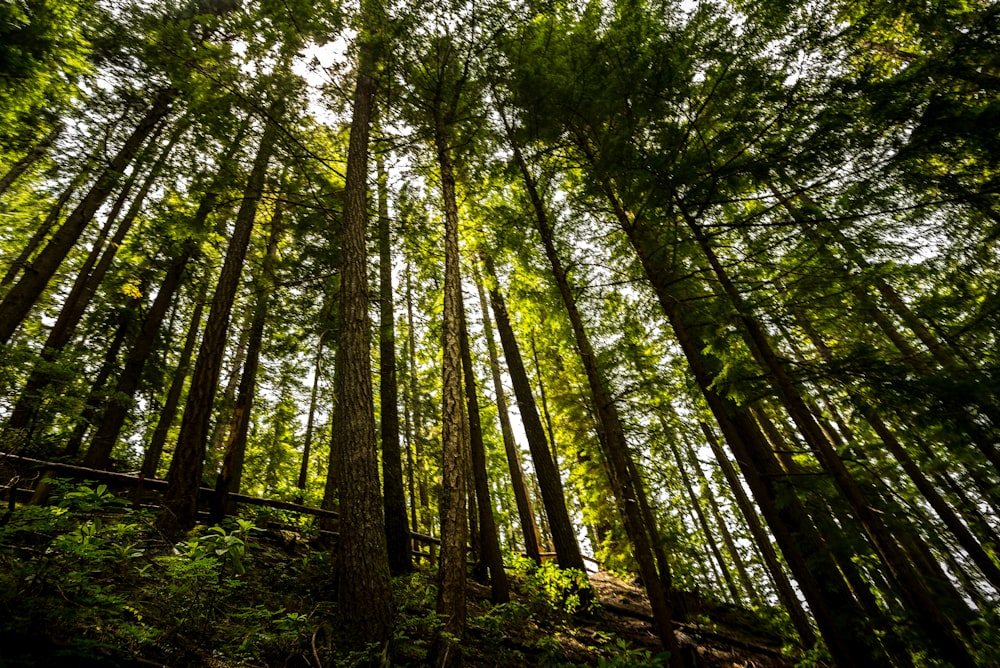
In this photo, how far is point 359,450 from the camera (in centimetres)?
551

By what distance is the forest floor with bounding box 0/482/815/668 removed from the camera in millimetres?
2873

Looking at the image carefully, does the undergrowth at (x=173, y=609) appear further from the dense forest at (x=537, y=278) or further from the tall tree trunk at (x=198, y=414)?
the tall tree trunk at (x=198, y=414)

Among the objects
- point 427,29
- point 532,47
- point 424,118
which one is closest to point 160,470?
point 424,118

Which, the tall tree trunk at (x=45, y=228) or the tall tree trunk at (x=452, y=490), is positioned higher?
the tall tree trunk at (x=45, y=228)

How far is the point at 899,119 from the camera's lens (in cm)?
444

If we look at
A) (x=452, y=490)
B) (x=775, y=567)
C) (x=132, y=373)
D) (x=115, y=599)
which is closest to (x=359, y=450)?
A: (x=452, y=490)

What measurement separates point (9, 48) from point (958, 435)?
13.4 metres

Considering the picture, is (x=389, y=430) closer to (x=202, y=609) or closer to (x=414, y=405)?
(x=414, y=405)

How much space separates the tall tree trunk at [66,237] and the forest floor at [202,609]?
211 inches

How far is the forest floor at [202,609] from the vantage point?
2.87 m

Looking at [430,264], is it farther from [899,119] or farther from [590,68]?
[899,119]

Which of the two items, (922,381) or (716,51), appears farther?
(716,51)

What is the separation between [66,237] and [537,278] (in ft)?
37.6

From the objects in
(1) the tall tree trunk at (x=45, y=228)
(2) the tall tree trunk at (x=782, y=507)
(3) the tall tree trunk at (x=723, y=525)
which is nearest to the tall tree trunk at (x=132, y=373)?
(1) the tall tree trunk at (x=45, y=228)
